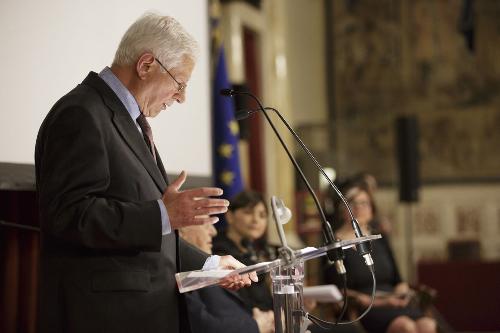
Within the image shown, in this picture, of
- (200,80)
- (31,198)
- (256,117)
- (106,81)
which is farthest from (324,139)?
(106,81)

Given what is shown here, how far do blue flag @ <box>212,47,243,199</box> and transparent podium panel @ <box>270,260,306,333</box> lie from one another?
4.46 metres

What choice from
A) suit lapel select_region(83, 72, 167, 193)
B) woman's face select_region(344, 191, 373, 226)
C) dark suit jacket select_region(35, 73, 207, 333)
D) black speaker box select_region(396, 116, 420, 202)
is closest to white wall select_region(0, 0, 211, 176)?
suit lapel select_region(83, 72, 167, 193)

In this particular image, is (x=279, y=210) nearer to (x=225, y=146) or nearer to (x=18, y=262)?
(x=18, y=262)

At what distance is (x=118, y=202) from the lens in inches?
91.0

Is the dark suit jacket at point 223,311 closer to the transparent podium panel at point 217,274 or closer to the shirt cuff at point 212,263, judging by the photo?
the shirt cuff at point 212,263

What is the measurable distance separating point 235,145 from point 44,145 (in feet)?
15.3

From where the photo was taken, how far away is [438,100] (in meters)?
11.5

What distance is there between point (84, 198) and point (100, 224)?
0.11 m

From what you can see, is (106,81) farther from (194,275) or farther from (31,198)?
(31,198)

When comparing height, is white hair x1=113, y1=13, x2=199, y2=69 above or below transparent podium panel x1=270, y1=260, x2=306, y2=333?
above

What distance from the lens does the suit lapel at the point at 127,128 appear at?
2.54m

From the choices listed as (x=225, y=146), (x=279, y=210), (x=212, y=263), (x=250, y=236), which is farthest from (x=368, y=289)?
(x=279, y=210)

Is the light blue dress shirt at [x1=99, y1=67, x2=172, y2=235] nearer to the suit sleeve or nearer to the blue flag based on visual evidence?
the suit sleeve

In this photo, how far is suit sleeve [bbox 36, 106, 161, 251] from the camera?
2227 millimetres
